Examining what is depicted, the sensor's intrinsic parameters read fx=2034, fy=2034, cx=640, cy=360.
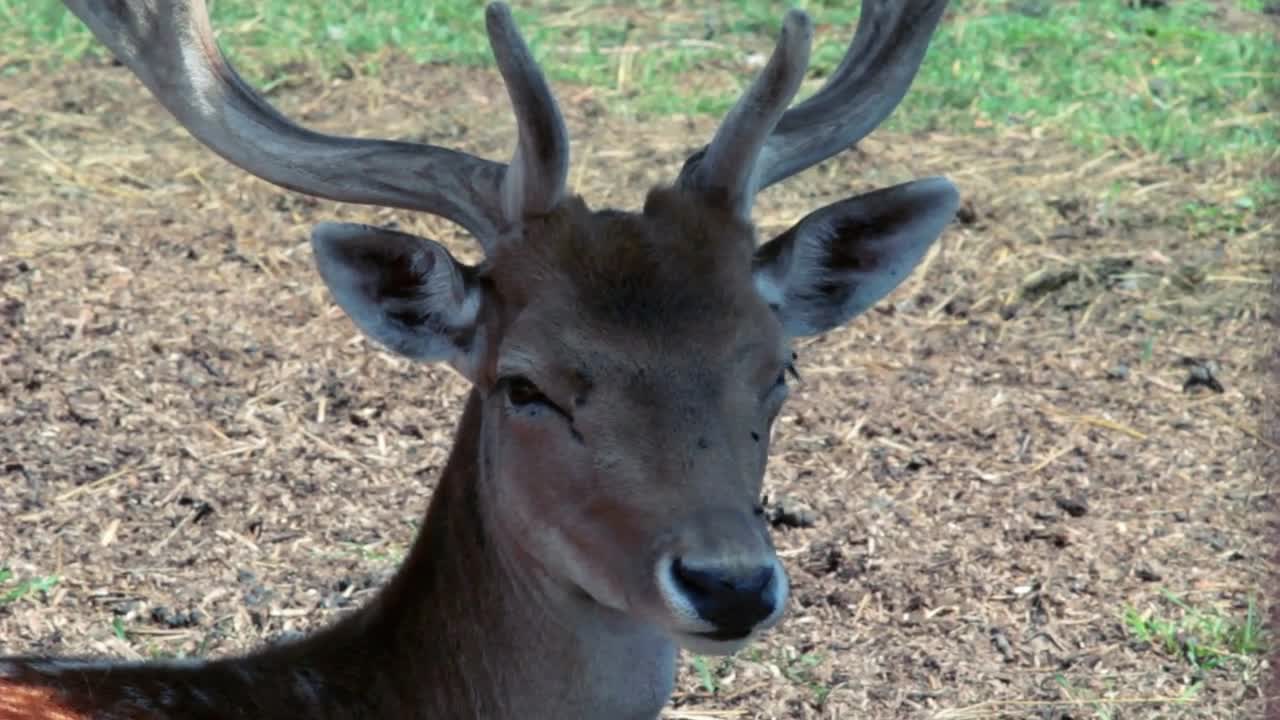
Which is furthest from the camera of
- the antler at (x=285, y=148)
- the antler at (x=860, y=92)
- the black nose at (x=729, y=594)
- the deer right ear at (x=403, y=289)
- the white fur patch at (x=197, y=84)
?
the antler at (x=860, y=92)

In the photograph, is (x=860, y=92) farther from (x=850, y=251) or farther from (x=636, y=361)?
(x=636, y=361)

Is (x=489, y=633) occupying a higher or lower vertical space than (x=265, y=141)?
lower

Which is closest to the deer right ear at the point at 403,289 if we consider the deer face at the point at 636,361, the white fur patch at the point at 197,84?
the deer face at the point at 636,361

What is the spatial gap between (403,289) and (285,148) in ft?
1.29

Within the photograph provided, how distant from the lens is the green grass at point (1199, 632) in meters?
5.26

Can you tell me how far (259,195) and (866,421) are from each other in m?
2.68

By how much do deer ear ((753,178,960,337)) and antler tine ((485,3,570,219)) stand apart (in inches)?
17.6

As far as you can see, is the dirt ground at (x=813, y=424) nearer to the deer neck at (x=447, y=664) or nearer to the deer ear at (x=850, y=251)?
the deer neck at (x=447, y=664)

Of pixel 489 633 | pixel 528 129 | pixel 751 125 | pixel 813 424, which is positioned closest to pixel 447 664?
pixel 489 633

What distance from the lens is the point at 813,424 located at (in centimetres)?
641

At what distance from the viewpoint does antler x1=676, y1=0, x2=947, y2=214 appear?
420cm

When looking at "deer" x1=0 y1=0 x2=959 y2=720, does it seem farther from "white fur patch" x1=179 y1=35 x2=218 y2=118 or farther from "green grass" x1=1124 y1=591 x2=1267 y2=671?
"green grass" x1=1124 y1=591 x2=1267 y2=671

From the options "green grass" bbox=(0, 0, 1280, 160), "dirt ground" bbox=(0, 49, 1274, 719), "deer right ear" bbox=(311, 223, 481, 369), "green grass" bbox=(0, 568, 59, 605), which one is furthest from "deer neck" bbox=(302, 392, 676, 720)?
"green grass" bbox=(0, 0, 1280, 160)

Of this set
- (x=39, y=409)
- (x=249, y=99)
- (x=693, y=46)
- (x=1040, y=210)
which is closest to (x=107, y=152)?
(x=39, y=409)
